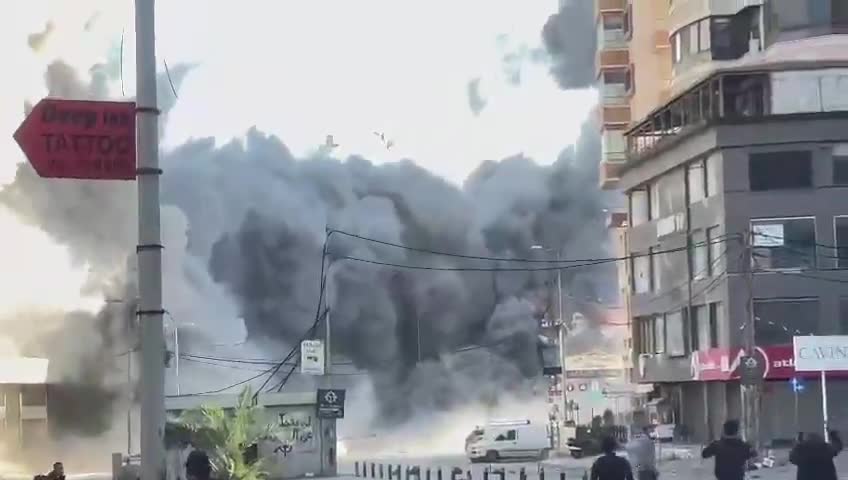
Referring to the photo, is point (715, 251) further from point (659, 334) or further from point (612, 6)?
point (612, 6)

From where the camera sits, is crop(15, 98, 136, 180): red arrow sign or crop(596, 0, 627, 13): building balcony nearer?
crop(15, 98, 136, 180): red arrow sign

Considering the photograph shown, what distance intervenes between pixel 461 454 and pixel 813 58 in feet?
87.4

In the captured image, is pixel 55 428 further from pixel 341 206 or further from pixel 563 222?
pixel 563 222

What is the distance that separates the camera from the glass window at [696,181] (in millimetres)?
46938

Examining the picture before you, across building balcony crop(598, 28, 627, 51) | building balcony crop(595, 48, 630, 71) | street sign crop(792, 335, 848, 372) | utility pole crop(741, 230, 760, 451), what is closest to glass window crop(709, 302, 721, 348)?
utility pole crop(741, 230, 760, 451)

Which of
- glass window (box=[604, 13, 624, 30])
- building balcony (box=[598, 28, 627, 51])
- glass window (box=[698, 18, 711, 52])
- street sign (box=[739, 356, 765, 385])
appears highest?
glass window (box=[604, 13, 624, 30])

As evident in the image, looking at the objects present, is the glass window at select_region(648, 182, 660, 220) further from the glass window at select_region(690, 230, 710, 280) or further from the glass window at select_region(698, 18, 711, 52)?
the glass window at select_region(698, 18, 711, 52)

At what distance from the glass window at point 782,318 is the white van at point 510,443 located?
10365 mm

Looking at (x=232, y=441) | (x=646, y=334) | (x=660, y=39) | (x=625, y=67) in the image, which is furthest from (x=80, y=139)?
(x=625, y=67)

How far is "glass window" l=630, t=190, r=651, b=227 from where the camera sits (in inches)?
2149

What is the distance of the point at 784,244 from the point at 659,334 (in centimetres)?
961

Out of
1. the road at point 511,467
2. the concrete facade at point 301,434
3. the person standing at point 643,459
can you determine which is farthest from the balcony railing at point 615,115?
the person standing at point 643,459

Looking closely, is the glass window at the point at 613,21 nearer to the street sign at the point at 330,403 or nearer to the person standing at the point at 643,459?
the street sign at the point at 330,403

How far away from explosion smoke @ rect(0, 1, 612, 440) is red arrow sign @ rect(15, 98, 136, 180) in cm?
6134
